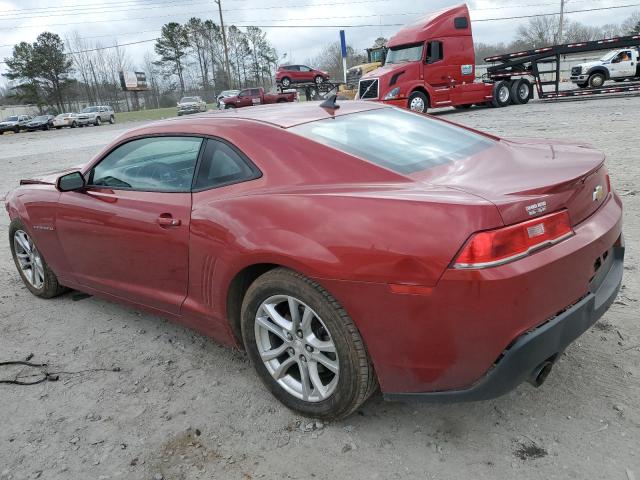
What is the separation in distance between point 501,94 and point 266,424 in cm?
2073

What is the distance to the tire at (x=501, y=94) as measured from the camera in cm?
2034

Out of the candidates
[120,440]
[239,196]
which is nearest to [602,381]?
[239,196]

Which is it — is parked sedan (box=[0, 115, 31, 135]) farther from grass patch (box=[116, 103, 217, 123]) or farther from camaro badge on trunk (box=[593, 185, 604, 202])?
camaro badge on trunk (box=[593, 185, 604, 202])

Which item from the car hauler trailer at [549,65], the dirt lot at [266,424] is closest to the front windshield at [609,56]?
the car hauler trailer at [549,65]

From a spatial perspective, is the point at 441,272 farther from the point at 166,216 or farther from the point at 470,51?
the point at 470,51

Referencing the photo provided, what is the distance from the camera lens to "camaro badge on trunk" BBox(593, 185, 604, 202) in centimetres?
237

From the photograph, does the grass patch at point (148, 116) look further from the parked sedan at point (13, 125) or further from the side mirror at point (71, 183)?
the side mirror at point (71, 183)

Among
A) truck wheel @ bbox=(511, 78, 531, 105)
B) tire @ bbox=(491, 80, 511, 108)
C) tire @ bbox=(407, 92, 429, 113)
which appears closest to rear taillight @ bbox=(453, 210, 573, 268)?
tire @ bbox=(407, 92, 429, 113)

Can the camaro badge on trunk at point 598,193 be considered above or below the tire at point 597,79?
above

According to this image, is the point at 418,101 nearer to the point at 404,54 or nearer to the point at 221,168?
the point at 404,54

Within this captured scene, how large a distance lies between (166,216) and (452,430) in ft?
6.01

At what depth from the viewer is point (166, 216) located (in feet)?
9.39

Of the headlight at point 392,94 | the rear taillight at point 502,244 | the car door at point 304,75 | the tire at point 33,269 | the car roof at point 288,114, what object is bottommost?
the tire at point 33,269

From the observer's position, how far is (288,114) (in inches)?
117
